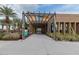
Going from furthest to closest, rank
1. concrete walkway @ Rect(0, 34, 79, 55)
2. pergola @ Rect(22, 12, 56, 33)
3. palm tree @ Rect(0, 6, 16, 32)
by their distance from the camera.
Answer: palm tree @ Rect(0, 6, 16, 32)
pergola @ Rect(22, 12, 56, 33)
concrete walkway @ Rect(0, 34, 79, 55)

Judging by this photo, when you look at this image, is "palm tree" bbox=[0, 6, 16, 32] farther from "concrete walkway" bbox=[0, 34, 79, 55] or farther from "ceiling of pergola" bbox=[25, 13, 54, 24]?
"concrete walkway" bbox=[0, 34, 79, 55]

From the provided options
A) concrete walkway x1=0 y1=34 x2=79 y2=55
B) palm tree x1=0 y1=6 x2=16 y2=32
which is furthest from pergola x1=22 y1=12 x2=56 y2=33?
concrete walkway x1=0 y1=34 x2=79 y2=55

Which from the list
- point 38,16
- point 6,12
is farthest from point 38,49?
point 6,12

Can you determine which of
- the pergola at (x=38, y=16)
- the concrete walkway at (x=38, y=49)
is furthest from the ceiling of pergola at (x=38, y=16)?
the concrete walkway at (x=38, y=49)

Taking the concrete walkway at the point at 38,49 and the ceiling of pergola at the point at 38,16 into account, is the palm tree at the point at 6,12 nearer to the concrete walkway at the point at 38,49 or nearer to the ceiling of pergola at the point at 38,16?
the ceiling of pergola at the point at 38,16

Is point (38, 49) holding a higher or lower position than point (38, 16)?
lower

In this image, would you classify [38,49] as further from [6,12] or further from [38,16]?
[6,12]

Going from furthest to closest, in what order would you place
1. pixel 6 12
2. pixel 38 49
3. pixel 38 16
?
pixel 6 12 → pixel 38 16 → pixel 38 49

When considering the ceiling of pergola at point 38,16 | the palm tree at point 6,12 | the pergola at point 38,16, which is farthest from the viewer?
the palm tree at point 6,12

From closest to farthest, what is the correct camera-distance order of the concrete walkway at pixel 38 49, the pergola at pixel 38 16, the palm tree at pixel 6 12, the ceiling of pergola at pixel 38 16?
the concrete walkway at pixel 38 49 < the pergola at pixel 38 16 < the ceiling of pergola at pixel 38 16 < the palm tree at pixel 6 12

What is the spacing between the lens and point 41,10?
81.6ft
